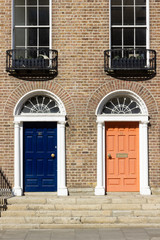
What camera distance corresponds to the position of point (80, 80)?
38.0 feet

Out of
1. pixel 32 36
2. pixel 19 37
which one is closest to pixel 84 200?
pixel 32 36

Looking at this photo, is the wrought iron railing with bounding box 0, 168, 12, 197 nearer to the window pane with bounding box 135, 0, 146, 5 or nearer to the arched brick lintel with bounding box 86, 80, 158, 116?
the arched brick lintel with bounding box 86, 80, 158, 116

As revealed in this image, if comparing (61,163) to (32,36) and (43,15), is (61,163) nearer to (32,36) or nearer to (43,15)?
(32,36)

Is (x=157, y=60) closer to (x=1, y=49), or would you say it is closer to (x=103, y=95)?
(x=103, y=95)

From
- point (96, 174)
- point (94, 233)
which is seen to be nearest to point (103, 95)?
point (96, 174)

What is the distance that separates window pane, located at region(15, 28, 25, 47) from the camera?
Result: 11781mm

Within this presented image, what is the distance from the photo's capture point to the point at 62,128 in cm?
1148

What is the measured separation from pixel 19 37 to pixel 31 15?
2.48ft

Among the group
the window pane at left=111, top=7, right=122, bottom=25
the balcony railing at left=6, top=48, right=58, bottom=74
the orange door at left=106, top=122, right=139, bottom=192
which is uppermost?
the window pane at left=111, top=7, right=122, bottom=25

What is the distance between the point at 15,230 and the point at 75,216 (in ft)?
5.14

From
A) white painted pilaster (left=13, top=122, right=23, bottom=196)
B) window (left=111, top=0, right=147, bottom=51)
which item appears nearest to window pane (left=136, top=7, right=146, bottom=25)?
window (left=111, top=0, right=147, bottom=51)

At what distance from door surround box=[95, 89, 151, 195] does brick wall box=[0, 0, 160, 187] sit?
0.15m

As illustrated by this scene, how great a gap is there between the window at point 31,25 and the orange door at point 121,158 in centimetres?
320

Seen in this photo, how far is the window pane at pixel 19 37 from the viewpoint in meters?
11.8
